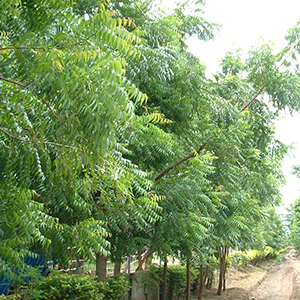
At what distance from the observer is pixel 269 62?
12.0m

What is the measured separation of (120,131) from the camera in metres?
5.84

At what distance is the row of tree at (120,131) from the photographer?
3.29 meters

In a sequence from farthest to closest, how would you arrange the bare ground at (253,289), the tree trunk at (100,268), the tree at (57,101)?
1. the bare ground at (253,289)
2. the tree trunk at (100,268)
3. the tree at (57,101)

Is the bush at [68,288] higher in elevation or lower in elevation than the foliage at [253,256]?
higher

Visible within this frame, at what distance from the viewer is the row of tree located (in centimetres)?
329

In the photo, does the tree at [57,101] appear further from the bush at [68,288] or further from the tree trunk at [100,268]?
the tree trunk at [100,268]

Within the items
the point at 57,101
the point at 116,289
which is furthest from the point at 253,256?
the point at 57,101

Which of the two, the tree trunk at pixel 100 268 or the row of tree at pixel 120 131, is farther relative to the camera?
the tree trunk at pixel 100 268

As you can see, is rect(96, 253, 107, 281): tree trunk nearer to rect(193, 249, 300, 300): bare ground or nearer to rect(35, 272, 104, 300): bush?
rect(35, 272, 104, 300): bush

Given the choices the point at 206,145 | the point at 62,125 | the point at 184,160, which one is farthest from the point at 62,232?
the point at 206,145

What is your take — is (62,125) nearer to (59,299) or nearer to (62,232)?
(62,232)

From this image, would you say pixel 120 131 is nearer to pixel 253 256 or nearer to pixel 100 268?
pixel 100 268

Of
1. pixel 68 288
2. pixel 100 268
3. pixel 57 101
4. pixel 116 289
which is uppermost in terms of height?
pixel 57 101

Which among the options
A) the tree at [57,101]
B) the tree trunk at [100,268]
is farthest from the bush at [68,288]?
the tree at [57,101]
